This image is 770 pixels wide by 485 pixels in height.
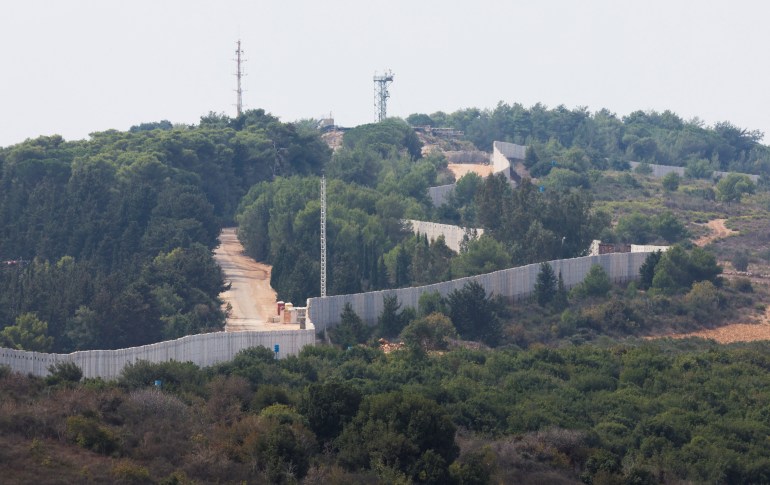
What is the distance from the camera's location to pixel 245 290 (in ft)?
229

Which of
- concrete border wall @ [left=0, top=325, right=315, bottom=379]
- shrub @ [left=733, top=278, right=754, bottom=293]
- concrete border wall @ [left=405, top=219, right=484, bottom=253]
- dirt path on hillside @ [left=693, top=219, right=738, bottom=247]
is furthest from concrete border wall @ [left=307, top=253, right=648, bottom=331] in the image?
dirt path on hillside @ [left=693, top=219, right=738, bottom=247]

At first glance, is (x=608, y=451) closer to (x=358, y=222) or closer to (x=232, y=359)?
(x=232, y=359)

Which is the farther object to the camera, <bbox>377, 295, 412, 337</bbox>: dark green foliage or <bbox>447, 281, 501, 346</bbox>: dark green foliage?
<bbox>447, 281, 501, 346</bbox>: dark green foliage

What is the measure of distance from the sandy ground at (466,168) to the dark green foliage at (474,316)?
49.7m

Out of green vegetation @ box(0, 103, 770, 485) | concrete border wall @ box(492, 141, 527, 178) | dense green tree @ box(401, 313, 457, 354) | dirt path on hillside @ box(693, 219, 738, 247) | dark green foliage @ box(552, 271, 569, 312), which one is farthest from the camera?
concrete border wall @ box(492, 141, 527, 178)

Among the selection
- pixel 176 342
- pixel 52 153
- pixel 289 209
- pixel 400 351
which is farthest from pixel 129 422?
pixel 52 153

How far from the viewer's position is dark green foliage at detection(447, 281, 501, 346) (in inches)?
2324

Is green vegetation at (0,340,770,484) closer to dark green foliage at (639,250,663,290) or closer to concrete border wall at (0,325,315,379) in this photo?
concrete border wall at (0,325,315,379)

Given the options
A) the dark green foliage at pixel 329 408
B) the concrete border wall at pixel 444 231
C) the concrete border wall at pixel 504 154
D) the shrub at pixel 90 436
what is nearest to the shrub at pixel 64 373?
the shrub at pixel 90 436

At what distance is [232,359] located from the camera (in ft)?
159

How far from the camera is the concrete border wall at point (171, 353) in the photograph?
141 ft

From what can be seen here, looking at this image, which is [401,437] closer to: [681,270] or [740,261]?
[681,270]

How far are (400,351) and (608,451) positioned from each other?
41.9 ft

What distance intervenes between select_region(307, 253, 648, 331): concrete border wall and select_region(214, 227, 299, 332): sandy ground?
1406 mm
